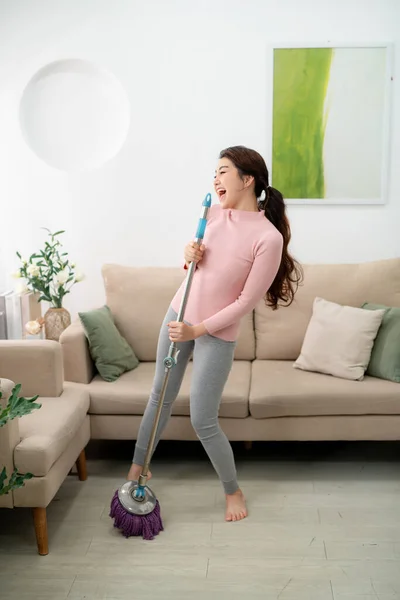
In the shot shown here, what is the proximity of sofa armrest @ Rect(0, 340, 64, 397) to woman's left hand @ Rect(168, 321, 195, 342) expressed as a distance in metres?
0.57

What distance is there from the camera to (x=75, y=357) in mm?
3100

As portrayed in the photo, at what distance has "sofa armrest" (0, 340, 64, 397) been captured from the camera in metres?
2.78

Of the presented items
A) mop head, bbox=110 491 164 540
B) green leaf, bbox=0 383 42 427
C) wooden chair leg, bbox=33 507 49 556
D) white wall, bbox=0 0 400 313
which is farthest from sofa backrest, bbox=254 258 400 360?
green leaf, bbox=0 383 42 427

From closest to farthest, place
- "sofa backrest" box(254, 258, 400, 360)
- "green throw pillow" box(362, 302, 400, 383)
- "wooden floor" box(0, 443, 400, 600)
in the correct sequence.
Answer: "wooden floor" box(0, 443, 400, 600), "green throw pillow" box(362, 302, 400, 383), "sofa backrest" box(254, 258, 400, 360)

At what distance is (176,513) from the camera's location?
107 inches

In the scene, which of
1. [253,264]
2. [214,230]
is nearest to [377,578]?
[253,264]

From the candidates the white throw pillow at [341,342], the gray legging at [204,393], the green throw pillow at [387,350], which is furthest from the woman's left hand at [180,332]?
the green throw pillow at [387,350]

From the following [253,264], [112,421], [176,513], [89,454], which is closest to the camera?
[253,264]

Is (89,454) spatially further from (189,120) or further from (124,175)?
(189,120)

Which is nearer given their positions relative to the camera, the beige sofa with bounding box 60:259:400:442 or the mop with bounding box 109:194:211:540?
the mop with bounding box 109:194:211:540

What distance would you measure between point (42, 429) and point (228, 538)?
0.75 m

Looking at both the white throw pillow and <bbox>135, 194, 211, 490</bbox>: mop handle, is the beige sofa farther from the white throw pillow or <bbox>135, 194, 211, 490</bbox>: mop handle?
<bbox>135, 194, 211, 490</bbox>: mop handle

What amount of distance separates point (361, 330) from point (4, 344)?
151 cm

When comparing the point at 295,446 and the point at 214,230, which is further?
the point at 295,446
